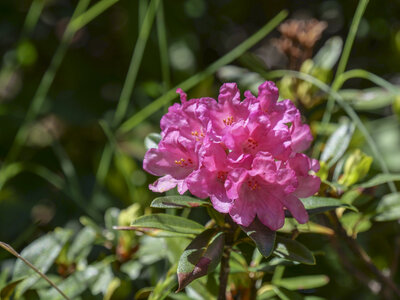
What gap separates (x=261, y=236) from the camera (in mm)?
672

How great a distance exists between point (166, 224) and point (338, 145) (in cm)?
36

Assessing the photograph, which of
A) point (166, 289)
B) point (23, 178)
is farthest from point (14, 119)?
point (166, 289)

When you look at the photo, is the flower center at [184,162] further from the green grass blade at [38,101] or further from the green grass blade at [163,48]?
the green grass blade at [38,101]

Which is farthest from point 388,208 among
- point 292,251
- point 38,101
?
point 38,101

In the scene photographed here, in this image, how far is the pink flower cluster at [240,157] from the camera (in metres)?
0.67

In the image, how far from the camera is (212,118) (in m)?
0.73

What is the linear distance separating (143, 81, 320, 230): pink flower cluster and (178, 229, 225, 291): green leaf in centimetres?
6

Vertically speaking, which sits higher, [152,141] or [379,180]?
[152,141]

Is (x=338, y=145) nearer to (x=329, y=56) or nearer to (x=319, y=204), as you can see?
(x=319, y=204)

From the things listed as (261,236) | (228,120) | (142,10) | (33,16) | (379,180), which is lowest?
(379,180)

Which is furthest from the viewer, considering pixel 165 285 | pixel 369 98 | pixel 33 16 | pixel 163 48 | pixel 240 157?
pixel 33 16

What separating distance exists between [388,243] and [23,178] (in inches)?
38.7

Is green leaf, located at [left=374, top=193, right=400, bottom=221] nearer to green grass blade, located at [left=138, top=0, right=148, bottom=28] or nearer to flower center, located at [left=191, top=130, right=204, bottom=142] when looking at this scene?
flower center, located at [left=191, top=130, right=204, bottom=142]

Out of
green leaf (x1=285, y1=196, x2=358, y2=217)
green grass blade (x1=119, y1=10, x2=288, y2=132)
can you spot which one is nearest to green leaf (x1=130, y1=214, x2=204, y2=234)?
green leaf (x1=285, y1=196, x2=358, y2=217)
